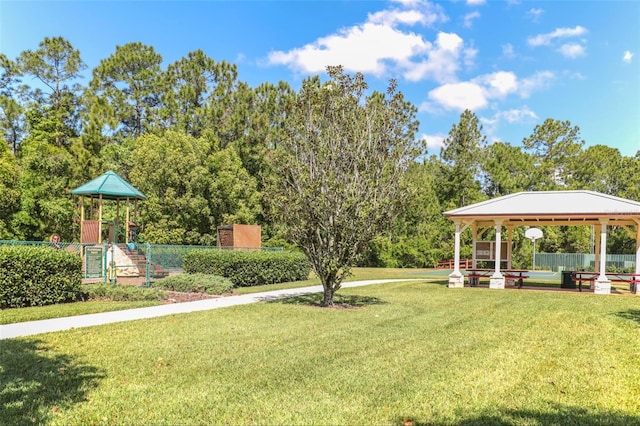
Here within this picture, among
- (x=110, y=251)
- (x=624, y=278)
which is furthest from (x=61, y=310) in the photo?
(x=624, y=278)

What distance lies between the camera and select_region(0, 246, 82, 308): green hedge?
985 cm

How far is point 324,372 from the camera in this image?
5398 millimetres

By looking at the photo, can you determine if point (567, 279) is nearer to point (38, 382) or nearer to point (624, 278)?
point (624, 278)

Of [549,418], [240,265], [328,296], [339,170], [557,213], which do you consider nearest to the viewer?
[549,418]

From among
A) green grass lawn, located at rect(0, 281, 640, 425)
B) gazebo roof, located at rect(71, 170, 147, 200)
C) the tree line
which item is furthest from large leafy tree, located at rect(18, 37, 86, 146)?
green grass lawn, located at rect(0, 281, 640, 425)

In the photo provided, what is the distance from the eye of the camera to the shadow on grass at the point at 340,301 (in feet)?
38.2

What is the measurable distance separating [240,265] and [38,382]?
1157 centimetres

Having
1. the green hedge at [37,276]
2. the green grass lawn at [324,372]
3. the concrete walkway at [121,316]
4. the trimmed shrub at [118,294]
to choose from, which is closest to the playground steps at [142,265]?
the trimmed shrub at [118,294]

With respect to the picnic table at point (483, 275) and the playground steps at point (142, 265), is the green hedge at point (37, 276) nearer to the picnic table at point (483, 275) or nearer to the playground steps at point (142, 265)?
the playground steps at point (142, 265)

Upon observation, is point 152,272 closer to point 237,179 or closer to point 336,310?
point 336,310

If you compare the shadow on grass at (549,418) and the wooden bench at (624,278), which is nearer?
the shadow on grass at (549,418)

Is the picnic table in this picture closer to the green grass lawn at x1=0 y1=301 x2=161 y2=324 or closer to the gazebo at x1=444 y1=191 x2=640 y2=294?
the gazebo at x1=444 y1=191 x2=640 y2=294

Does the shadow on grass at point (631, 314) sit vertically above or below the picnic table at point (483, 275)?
above

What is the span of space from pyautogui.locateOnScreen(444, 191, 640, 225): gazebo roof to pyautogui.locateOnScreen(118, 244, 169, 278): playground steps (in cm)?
1152
